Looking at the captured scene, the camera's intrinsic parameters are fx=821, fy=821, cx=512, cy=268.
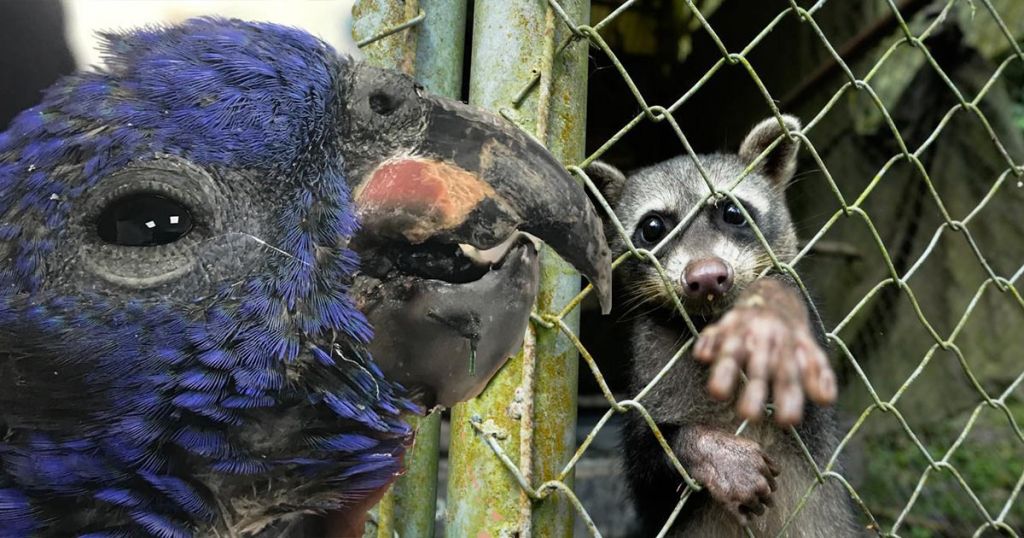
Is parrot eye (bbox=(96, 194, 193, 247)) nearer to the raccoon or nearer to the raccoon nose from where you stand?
the raccoon

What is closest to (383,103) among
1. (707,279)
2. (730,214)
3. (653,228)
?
(707,279)

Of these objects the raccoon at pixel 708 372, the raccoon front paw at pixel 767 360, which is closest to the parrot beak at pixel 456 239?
the raccoon front paw at pixel 767 360

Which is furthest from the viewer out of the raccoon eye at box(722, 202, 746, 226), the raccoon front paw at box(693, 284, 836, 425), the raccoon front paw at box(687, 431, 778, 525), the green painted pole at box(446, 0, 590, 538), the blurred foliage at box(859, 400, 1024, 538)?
the blurred foliage at box(859, 400, 1024, 538)

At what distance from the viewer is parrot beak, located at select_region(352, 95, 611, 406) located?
3.87 ft

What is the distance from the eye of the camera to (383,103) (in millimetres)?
1247

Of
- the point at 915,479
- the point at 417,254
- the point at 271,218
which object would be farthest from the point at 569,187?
the point at 915,479

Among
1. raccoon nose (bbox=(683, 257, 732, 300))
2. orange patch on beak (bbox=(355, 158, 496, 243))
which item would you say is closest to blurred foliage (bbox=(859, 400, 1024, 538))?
raccoon nose (bbox=(683, 257, 732, 300))

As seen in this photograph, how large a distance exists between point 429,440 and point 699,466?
91cm

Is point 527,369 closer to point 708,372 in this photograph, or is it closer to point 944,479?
point 708,372

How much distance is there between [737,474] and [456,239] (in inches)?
51.0

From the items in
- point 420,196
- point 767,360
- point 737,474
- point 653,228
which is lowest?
point 737,474

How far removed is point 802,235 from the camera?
4848 millimetres

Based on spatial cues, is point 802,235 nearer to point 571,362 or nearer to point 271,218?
point 571,362

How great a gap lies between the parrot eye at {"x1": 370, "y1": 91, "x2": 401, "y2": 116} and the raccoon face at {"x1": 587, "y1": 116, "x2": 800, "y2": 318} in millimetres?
1305
